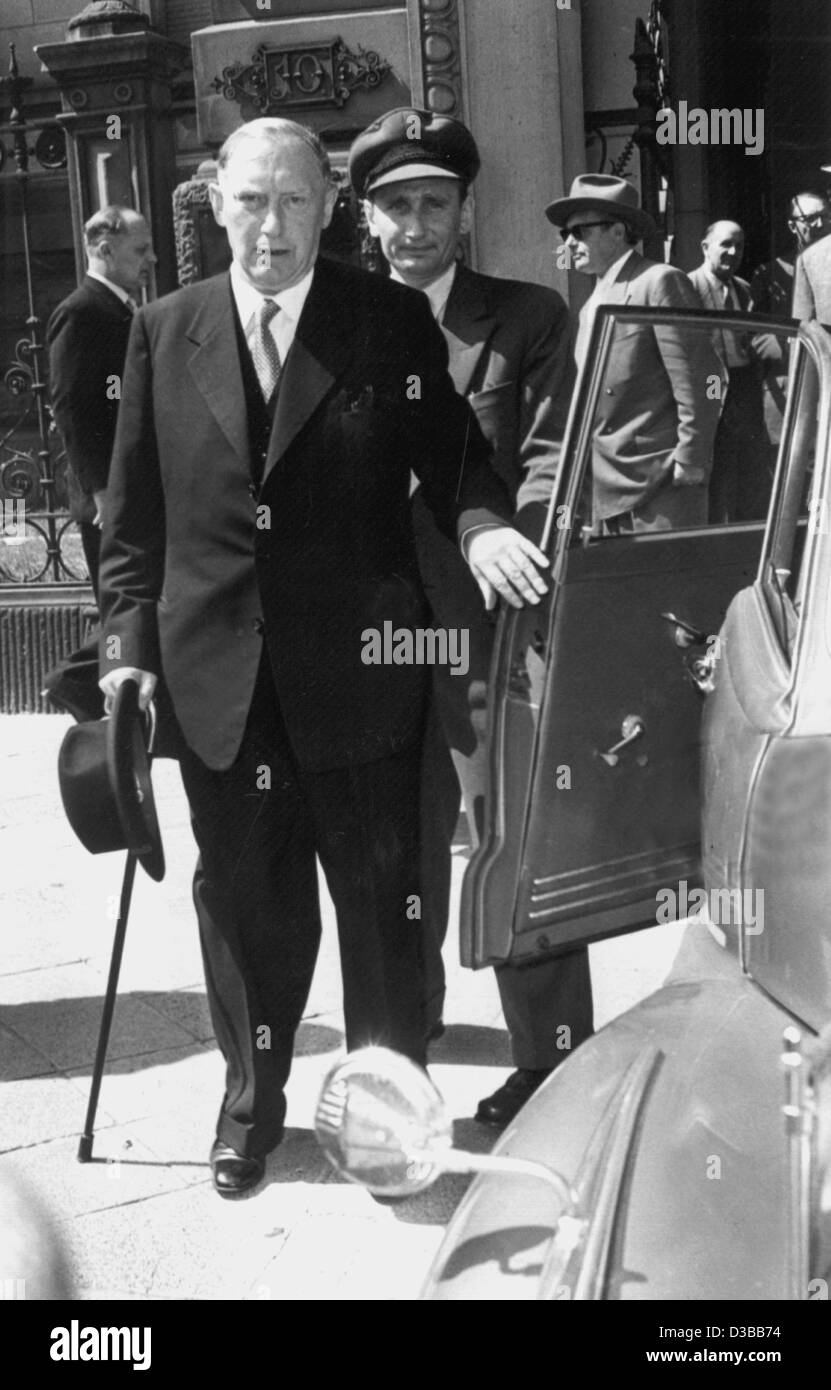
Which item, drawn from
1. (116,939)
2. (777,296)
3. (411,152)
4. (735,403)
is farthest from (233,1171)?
(777,296)

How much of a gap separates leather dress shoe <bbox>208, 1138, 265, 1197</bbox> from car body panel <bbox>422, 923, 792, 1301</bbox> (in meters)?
1.63

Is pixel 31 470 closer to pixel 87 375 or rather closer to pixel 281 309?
pixel 87 375

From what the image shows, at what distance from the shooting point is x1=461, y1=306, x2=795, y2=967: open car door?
10.7 feet

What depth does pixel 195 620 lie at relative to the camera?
11.9 feet

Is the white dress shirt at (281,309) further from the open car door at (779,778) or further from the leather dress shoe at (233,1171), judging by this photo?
the leather dress shoe at (233,1171)

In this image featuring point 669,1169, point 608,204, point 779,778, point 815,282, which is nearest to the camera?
point 669,1169

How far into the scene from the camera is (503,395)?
4133 mm

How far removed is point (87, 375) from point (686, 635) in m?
4.02

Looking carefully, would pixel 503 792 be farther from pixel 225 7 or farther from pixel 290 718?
pixel 225 7

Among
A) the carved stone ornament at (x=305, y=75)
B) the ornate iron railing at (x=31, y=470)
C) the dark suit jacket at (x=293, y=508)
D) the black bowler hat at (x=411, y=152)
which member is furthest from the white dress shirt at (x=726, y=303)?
the dark suit jacket at (x=293, y=508)

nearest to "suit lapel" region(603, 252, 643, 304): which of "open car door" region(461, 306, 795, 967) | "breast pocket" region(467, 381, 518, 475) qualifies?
"breast pocket" region(467, 381, 518, 475)

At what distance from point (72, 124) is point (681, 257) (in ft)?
11.6

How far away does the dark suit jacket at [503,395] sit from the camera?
4090mm
